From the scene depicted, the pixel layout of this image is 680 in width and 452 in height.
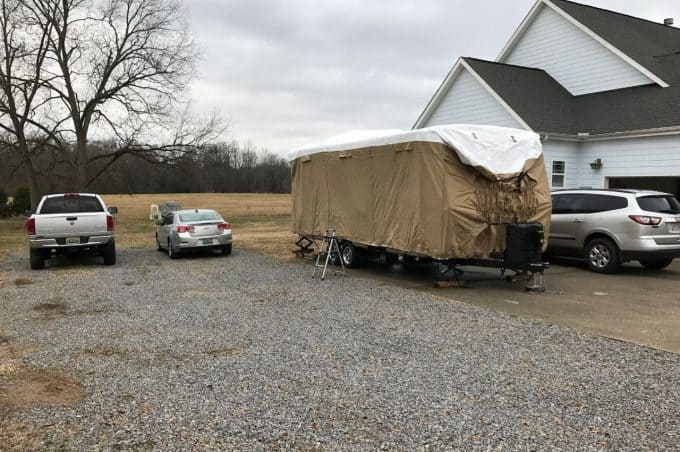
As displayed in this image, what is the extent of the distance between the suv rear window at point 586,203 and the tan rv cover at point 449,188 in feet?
6.46

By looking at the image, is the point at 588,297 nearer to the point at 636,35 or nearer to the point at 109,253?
the point at 109,253

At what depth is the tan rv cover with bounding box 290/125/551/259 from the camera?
9.62 meters

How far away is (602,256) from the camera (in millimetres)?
11805

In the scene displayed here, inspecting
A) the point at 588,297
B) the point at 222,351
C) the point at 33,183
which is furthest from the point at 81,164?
the point at 588,297

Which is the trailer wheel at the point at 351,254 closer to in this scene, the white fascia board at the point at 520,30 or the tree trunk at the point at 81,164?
the white fascia board at the point at 520,30

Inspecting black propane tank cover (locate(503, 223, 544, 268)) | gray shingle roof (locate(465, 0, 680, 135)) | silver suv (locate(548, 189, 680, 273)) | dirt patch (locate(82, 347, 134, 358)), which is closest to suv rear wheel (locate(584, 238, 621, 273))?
silver suv (locate(548, 189, 680, 273))

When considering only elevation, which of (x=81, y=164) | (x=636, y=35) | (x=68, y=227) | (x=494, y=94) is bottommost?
(x=68, y=227)

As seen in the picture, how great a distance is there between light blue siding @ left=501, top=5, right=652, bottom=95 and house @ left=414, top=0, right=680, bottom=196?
0.04 meters

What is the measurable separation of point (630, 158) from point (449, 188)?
374 inches

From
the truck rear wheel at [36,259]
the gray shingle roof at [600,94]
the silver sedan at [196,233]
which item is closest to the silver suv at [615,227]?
the gray shingle roof at [600,94]

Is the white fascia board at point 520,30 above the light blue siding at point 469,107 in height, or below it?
above

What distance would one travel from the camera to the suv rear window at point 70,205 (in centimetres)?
1350

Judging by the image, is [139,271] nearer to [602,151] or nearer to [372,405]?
[372,405]

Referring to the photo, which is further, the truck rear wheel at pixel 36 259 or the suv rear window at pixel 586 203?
the truck rear wheel at pixel 36 259
